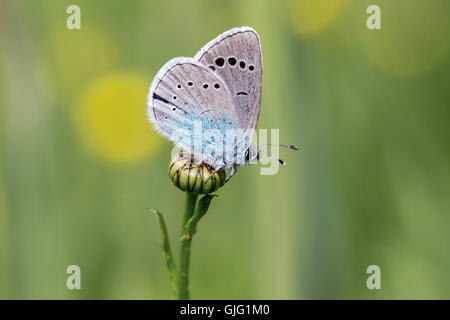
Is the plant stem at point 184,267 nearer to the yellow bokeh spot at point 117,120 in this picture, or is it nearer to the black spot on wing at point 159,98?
the black spot on wing at point 159,98

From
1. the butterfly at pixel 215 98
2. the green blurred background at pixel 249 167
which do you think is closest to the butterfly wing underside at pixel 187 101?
the butterfly at pixel 215 98

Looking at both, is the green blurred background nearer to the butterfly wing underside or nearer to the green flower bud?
the butterfly wing underside

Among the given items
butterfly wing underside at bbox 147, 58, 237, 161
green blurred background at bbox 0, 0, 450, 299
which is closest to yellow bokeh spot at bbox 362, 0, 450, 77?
green blurred background at bbox 0, 0, 450, 299

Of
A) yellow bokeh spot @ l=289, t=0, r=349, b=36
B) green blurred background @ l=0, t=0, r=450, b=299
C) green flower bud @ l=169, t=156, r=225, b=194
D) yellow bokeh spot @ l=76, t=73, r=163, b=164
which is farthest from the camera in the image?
yellow bokeh spot @ l=76, t=73, r=163, b=164

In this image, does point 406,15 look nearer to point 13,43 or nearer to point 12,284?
point 13,43

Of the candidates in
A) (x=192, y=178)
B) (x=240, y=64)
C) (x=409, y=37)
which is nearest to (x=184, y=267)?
(x=192, y=178)

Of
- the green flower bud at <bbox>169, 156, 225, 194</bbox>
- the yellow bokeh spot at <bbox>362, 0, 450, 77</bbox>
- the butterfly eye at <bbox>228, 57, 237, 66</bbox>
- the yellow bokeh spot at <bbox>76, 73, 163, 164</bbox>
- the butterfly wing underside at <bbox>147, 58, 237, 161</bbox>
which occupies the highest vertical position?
the yellow bokeh spot at <bbox>362, 0, 450, 77</bbox>
